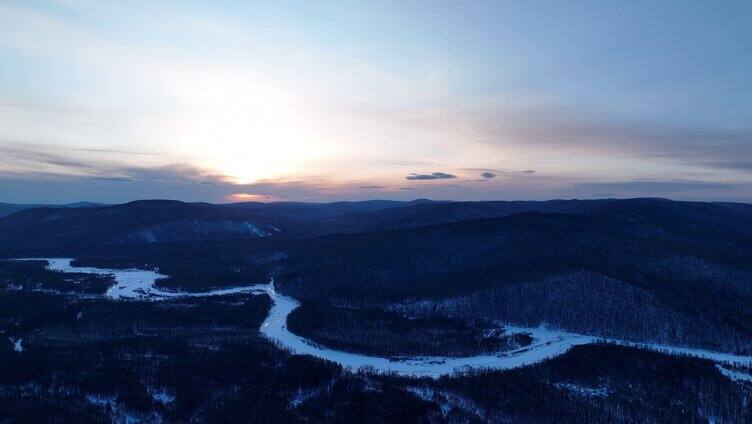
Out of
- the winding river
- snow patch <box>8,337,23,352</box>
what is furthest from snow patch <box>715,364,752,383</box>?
snow patch <box>8,337,23,352</box>

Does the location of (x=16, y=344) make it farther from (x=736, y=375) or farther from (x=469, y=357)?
(x=736, y=375)

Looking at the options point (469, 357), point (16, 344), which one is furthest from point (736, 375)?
point (16, 344)

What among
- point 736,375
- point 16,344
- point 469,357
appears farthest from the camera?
point 16,344

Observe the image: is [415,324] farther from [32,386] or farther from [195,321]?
[32,386]

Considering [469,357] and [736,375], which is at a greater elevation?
[469,357]

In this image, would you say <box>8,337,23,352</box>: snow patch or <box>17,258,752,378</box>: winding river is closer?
<box>17,258,752,378</box>: winding river

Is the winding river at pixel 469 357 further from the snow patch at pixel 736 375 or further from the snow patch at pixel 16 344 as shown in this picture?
the snow patch at pixel 16 344

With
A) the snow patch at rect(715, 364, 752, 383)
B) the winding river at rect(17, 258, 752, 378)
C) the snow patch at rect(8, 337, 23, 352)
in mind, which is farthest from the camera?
the snow patch at rect(8, 337, 23, 352)

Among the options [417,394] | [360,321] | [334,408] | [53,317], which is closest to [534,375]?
[417,394]

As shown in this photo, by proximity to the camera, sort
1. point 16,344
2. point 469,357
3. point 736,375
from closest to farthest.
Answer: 1. point 736,375
2. point 469,357
3. point 16,344

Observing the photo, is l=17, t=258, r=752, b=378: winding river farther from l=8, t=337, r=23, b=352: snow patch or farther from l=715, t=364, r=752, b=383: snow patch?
l=8, t=337, r=23, b=352: snow patch

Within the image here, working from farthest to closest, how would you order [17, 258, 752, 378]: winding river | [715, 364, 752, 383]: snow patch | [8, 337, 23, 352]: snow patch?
1. [8, 337, 23, 352]: snow patch
2. [17, 258, 752, 378]: winding river
3. [715, 364, 752, 383]: snow patch
